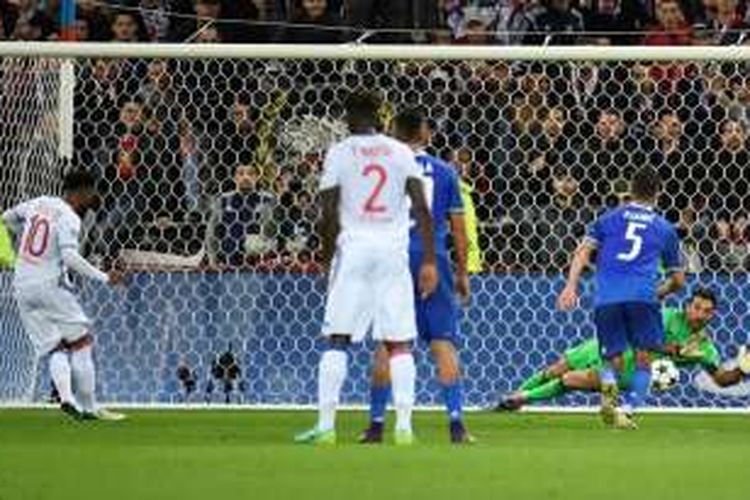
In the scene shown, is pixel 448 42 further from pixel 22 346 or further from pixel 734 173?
pixel 22 346

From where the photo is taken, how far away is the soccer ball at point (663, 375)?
730 inches

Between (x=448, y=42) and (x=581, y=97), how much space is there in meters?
2.01

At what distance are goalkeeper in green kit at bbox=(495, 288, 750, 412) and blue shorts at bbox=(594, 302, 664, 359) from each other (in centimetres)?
120

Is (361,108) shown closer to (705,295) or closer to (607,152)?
(705,295)

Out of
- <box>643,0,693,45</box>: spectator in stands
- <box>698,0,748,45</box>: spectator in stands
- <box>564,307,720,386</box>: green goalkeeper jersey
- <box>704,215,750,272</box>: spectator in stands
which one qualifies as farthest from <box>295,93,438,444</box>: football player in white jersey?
<box>698,0,748,45</box>: spectator in stands

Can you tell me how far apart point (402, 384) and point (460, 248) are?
1274 mm

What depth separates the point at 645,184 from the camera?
53.0ft

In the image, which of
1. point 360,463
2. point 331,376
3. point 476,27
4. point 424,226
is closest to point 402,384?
point 331,376

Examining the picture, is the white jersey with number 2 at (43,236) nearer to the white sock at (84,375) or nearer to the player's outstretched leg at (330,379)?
the white sock at (84,375)

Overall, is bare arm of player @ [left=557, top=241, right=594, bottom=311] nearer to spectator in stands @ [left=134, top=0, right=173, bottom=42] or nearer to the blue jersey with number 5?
the blue jersey with number 5

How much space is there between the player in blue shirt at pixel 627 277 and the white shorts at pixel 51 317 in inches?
129

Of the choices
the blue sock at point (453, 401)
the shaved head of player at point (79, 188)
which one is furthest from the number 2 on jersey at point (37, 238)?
the blue sock at point (453, 401)

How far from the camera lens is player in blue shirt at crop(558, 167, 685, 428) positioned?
16344 mm

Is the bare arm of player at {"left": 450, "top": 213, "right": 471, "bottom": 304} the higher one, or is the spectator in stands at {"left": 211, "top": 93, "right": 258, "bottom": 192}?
the spectator in stands at {"left": 211, "top": 93, "right": 258, "bottom": 192}
